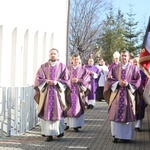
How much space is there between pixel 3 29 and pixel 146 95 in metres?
5.94

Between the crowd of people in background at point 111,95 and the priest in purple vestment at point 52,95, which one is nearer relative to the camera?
the crowd of people in background at point 111,95

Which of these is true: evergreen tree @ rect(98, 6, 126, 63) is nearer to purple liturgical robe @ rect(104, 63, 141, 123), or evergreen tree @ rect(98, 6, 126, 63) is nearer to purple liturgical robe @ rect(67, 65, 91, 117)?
purple liturgical robe @ rect(67, 65, 91, 117)

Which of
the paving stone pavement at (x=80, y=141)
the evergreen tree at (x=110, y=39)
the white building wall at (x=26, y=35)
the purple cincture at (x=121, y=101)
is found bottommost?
the paving stone pavement at (x=80, y=141)

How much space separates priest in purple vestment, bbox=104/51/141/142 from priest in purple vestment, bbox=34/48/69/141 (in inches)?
41.2

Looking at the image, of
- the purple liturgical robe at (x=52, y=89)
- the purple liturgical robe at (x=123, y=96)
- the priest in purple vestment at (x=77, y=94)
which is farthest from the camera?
the priest in purple vestment at (x=77, y=94)

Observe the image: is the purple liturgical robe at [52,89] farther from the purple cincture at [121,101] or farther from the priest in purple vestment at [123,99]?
the purple cincture at [121,101]

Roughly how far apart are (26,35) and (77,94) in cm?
538

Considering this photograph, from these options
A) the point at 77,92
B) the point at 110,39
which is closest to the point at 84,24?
the point at 110,39

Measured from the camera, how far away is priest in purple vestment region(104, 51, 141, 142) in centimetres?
944

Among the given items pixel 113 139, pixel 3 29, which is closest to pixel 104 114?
pixel 3 29

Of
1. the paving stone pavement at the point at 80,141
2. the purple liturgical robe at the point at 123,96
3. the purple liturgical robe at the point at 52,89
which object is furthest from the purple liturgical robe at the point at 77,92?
the purple liturgical robe at the point at 123,96

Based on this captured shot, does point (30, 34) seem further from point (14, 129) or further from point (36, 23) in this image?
point (14, 129)

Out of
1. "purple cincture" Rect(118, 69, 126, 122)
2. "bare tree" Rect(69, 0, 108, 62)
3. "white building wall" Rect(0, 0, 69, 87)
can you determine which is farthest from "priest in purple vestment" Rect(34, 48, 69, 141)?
"bare tree" Rect(69, 0, 108, 62)

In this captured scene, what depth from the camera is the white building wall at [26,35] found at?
14.0 metres
